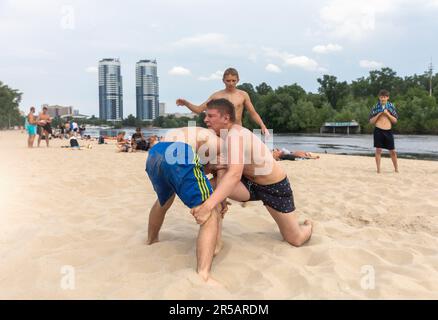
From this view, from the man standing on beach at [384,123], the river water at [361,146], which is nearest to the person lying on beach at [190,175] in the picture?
the man standing on beach at [384,123]

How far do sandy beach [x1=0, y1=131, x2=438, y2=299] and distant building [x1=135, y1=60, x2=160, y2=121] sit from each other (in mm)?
89248

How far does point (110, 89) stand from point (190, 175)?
75.1 m

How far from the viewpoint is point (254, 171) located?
9.30 feet

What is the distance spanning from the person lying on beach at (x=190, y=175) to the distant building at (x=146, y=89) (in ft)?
297

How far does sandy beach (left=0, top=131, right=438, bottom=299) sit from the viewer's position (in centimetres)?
214

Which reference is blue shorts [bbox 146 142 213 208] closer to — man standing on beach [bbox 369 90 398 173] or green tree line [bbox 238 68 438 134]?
man standing on beach [bbox 369 90 398 173]

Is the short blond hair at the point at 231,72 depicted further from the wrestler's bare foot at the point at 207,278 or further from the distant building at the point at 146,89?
the distant building at the point at 146,89

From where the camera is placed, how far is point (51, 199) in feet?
14.8

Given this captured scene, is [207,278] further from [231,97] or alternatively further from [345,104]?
[345,104]

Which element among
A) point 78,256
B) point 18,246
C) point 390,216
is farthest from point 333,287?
point 18,246

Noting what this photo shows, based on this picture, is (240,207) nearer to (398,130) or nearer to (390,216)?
(390,216)

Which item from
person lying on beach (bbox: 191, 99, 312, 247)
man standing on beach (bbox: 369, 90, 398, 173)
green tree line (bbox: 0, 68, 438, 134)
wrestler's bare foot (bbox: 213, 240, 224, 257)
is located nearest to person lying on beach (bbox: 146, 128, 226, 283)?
person lying on beach (bbox: 191, 99, 312, 247)

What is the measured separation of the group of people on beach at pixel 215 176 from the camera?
2372 mm

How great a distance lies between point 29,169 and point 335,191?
5.96 metres
